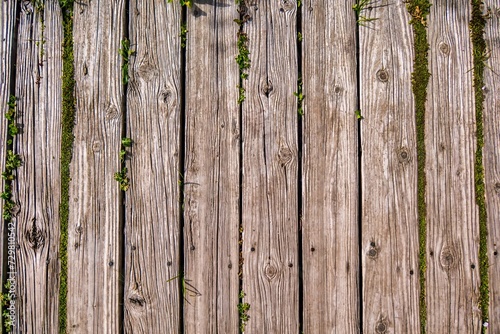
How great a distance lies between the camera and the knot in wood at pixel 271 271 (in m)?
2.35

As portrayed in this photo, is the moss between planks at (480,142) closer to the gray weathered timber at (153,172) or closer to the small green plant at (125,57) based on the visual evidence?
the gray weathered timber at (153,172)

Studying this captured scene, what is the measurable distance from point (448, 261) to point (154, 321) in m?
1.69

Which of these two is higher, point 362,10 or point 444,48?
point 362,10

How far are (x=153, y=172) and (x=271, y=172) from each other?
26.9 inches

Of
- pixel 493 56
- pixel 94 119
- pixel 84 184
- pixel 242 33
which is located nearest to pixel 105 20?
pixel 94 119

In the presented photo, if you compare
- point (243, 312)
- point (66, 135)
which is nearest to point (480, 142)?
point (243, 312)

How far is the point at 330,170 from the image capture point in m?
2.37

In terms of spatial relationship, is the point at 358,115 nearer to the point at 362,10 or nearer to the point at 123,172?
the point at 362,10

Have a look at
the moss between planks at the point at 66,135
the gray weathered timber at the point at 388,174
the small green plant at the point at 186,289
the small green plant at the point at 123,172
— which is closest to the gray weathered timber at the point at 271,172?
the small green plant at the point at 186,289

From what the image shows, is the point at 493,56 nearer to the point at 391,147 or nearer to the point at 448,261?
the point at 391,147

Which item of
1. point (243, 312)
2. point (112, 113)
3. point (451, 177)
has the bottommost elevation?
point (243, 312)

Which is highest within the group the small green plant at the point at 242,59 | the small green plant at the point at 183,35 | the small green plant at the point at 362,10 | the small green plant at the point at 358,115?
the small green plant at the point at 362,10

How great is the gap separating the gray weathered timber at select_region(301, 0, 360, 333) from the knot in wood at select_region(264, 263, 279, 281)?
0.52ft

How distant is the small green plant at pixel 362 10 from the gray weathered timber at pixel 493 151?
0.68 meters
